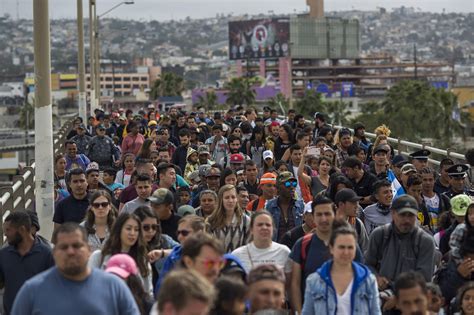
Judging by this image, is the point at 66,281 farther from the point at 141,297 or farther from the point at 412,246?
the point at 412,246

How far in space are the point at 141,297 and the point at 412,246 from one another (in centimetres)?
272

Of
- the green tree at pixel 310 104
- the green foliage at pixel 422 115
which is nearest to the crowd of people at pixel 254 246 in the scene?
the green foliage at pixel 422 115

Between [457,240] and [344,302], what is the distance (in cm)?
263

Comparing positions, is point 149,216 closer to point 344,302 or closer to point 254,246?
point 254,246

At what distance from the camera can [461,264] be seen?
35.5 feet

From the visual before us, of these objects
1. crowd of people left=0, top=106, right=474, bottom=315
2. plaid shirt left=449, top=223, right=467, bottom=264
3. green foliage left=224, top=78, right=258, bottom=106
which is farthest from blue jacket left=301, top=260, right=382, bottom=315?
green foliage left=224, top=78, right=258, bottom=106

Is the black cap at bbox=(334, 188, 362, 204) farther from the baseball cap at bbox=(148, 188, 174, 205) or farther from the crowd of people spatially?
the baseball cap at bbox=(148, 188, 174, 205)

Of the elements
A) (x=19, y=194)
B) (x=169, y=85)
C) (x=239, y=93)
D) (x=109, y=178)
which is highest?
(x=109, y=178)

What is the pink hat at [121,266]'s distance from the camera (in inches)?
330

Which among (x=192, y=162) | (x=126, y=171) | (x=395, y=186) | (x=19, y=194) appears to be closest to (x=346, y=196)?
(x=395, y=186)

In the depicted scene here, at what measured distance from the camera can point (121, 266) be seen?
8492 millimetres

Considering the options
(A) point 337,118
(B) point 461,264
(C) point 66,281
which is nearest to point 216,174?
(B) point 461,264

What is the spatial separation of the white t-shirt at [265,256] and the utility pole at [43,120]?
5.46 meters

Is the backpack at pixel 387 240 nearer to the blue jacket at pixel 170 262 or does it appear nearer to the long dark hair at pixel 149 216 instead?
the long dark hair at pixel 149 216
